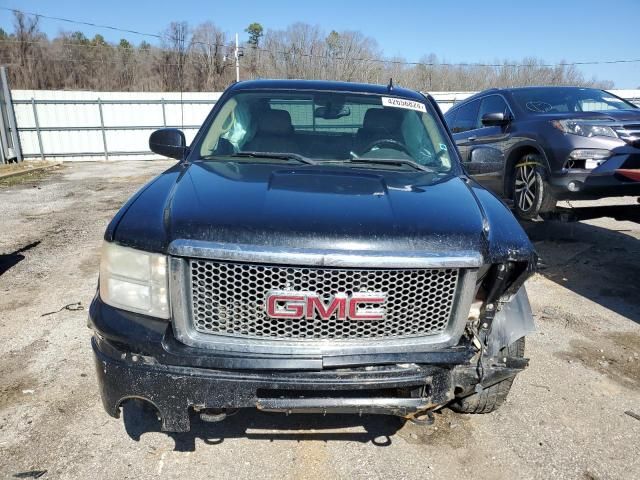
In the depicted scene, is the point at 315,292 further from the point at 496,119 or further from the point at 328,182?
the point at 496,119

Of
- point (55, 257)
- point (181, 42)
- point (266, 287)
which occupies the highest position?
point (181, 42)

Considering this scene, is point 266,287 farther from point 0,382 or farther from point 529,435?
point 0,382

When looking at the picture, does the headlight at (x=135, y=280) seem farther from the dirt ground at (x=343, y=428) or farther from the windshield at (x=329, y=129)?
the windshield at (x=329, y=129)

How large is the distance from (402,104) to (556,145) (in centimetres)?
268

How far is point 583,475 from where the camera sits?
7.45 ft

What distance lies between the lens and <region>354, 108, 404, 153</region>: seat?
10.3ft

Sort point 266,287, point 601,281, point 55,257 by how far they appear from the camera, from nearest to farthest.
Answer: point 266,287 < point 601,281 < point 55,257

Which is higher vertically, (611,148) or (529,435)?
(611,148)

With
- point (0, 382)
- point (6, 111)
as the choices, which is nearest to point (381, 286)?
point (0, 382)

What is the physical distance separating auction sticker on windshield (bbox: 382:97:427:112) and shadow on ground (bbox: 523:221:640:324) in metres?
2.58

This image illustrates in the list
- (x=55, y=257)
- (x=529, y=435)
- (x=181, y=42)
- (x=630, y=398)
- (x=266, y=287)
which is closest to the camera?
(x=266, y=287)

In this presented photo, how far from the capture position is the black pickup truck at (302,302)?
1821 mm

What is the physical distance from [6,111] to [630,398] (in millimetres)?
17528

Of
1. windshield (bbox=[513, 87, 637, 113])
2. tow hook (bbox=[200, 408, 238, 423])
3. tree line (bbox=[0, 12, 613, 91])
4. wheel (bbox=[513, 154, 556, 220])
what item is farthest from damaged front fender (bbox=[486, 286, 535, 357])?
tree line (bbox=[0, 12, 613, 91])
